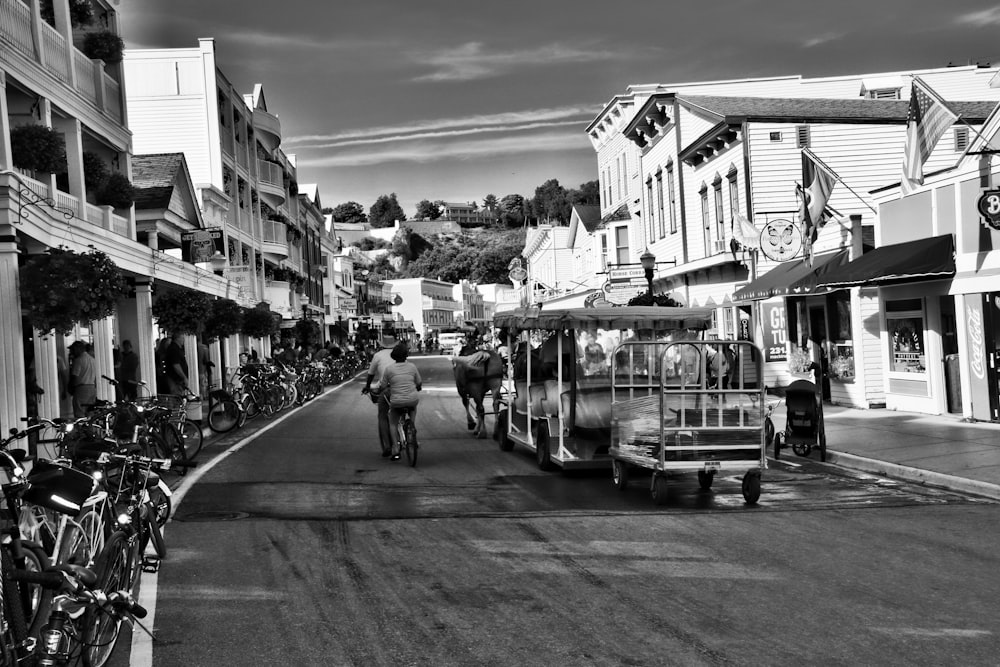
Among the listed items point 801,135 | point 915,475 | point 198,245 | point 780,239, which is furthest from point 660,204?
point 915,475

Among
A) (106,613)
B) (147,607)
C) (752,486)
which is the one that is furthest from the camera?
(752,486)

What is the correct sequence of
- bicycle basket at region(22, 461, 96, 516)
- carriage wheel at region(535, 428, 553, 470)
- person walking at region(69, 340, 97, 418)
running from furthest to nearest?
person walking at region(69, 340, 97, 418)
carriage wheel at region(535, 428, 553, 470)
bicycle basket at region(22, 461, 96, 516)

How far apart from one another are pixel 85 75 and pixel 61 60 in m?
1.76

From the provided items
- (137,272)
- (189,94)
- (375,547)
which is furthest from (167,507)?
(189,94)

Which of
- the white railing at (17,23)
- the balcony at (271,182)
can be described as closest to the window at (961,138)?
the white railing at (17,23)

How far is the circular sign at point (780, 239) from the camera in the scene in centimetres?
2412

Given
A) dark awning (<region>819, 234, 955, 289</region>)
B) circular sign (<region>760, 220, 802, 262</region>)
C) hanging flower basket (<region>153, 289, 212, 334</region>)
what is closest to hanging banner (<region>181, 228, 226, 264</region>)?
hanging flower basket (<region>153, 289, 212, 334</region>)

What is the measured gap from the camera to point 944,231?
18.0m

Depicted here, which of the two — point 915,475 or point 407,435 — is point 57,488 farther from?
point 915,475

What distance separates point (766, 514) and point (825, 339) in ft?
49.8

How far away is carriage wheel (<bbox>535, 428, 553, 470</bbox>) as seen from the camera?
44.3 ft

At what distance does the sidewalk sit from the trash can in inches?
14.7

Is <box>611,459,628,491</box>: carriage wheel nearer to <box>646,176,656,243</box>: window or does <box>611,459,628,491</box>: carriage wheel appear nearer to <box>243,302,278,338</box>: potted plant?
<box>243,302,278,338</box>: potted plant

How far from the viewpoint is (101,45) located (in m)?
21.6
